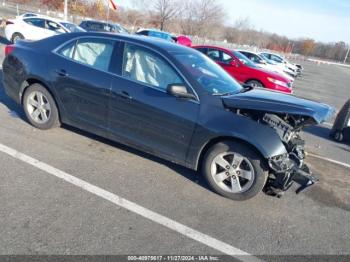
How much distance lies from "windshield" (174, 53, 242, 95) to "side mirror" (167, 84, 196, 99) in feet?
0.73

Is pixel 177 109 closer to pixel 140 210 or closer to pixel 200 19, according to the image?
pixel 140 210

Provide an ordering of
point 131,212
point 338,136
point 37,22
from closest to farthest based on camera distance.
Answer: point 131,212 < point 338,136 < point 37,22

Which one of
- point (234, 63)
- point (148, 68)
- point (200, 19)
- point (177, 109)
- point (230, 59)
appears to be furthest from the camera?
point (200, 19)

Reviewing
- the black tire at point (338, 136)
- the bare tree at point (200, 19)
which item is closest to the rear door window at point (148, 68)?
the black tire at point (338, 136)

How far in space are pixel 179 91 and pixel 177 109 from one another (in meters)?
0.22

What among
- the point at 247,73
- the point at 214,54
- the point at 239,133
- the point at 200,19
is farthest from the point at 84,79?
the point at 200,19

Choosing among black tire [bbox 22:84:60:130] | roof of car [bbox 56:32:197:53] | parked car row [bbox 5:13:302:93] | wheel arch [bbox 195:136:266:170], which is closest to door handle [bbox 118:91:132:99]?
roof of car [bbox 56:32:197:53]

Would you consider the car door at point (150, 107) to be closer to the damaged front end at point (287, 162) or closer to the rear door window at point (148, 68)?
the rear door window at point (148, 68)

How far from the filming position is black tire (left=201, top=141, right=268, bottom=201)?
11.2ft

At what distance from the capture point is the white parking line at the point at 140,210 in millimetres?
2783

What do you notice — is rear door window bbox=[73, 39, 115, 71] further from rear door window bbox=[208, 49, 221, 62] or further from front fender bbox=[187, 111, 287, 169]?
rear door window bbox=[208, 49, 221, 62]

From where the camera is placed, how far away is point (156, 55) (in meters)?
3.85

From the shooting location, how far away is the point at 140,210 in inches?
124

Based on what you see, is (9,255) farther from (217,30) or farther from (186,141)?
(217,30)
